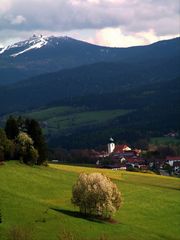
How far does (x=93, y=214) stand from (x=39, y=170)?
2373 centimetres

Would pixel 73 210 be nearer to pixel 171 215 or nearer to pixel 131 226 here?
pixel 131 226

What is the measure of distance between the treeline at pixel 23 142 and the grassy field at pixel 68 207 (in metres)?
2.32

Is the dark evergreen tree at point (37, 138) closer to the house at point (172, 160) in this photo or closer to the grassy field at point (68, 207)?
the grassy field at point (68, 207)

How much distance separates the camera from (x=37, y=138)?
10138cm

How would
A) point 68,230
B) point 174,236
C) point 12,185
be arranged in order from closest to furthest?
1. point 68,230
2. point 174,236
3. point 12,185

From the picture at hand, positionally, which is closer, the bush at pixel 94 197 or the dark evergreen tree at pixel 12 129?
Result: the bush at pixel 94 197

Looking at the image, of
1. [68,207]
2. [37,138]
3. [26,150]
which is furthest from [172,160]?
[68,207]

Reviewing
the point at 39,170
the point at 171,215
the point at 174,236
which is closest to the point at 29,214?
the point at 174,236

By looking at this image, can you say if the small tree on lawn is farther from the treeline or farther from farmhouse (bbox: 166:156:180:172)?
farmhouse (bbox: 166:156:180:172)

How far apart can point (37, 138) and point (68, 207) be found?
28240 millimetres

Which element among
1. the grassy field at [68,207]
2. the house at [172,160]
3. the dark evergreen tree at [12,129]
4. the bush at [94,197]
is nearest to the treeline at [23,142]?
the dark evergreen tree at [12,129]

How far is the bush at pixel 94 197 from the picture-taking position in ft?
236

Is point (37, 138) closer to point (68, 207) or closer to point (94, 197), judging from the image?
point (68, 207)

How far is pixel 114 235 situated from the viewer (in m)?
63.1
